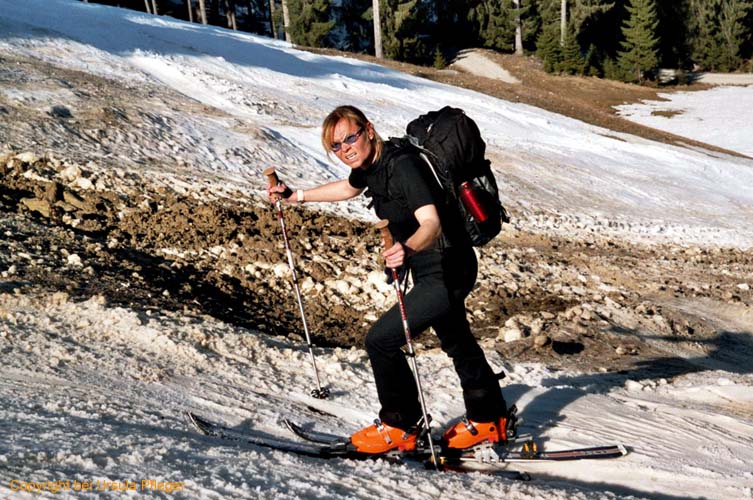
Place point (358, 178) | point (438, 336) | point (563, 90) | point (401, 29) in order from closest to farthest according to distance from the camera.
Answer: point (438, 336), point (358, 178), point (563, 90), point (401, 29)

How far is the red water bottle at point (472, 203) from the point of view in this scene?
452cm

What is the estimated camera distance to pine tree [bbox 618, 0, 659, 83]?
52.0 m

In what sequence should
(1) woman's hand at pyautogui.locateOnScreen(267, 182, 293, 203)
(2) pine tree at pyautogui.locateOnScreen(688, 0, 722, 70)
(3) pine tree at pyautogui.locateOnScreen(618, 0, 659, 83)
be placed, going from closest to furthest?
(1) woman's hand at pyautogui.locateOnScreen(267, 182, 293, 203), (3) pine tree at pyautogui.locateOnScreen(618, 0, 659, 83), (2) pine tree at pyautogui.locateOnScreen(688, 0, 722, 70)

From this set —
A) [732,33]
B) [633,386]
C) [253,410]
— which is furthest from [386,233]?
[732,33]

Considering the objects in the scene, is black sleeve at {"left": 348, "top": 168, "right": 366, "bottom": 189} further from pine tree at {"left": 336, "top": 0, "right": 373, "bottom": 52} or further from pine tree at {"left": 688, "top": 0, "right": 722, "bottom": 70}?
pine tree at {"left": 688, "top": 0, "right": 722, "bottom": 70}

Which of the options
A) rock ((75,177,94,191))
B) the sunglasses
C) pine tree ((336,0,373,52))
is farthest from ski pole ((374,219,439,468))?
pine tree ((336,0,373,52))

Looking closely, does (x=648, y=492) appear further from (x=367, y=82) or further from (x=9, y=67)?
(x=367, y=82)

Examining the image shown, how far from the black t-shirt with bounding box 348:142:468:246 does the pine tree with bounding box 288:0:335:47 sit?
45890 mm

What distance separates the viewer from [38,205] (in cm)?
967

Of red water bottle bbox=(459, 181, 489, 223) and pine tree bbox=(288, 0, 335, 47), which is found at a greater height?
pine tree bbox=(288, 0, 335, 47)

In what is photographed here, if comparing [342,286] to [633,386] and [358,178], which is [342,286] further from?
[358,178]

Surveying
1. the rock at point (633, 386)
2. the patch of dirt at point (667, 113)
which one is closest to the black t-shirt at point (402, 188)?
the rock at point (633, 386)

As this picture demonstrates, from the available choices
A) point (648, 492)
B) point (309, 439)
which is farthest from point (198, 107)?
point (648, 492)

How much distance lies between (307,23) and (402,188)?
47.1 meters
